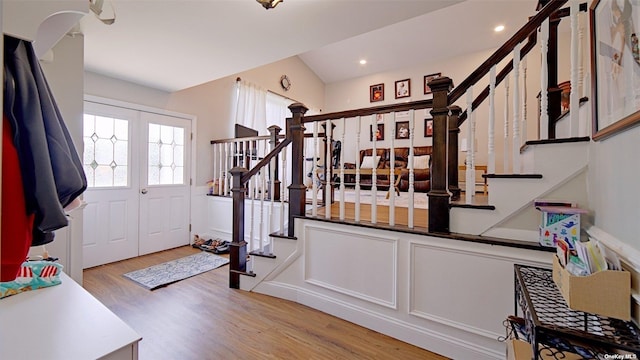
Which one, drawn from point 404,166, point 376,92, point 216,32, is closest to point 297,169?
point 216,32

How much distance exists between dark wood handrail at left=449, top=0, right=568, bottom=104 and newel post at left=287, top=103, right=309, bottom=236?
1.23 meters

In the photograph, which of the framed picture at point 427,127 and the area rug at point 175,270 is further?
the framed picture at point 427,127

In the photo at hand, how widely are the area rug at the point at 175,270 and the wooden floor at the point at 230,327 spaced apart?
126 millimetres

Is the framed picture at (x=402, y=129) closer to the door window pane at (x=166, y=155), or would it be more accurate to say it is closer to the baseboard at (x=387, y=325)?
the door window pane at (x=166, y=155)

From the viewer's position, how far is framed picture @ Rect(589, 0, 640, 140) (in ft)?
3.01

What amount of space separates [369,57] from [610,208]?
19.0ft

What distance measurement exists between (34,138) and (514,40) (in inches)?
86.8

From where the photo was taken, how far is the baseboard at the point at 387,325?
5.35 ft

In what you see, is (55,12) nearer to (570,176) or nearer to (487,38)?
(570,176)

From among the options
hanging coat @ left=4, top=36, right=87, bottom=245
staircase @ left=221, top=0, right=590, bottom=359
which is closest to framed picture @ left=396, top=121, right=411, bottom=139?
staircase @ left=221, top=0, right=590, bottom=359

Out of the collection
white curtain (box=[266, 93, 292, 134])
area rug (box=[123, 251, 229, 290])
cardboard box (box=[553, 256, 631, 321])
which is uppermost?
white curtain (box=[266, 93, 292, 134])

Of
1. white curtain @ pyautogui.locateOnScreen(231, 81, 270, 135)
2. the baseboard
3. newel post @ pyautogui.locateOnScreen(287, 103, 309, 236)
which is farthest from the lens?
white curtain @ pyautogui.locateOnScreen(231, 81, 270, 135)

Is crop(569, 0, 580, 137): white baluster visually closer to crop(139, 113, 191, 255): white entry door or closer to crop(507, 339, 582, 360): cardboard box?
crop(507, 339, 582, 360): cardboard box

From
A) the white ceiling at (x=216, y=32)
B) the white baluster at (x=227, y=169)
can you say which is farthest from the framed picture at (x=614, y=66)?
the white baluster at (x=227, y=169)
